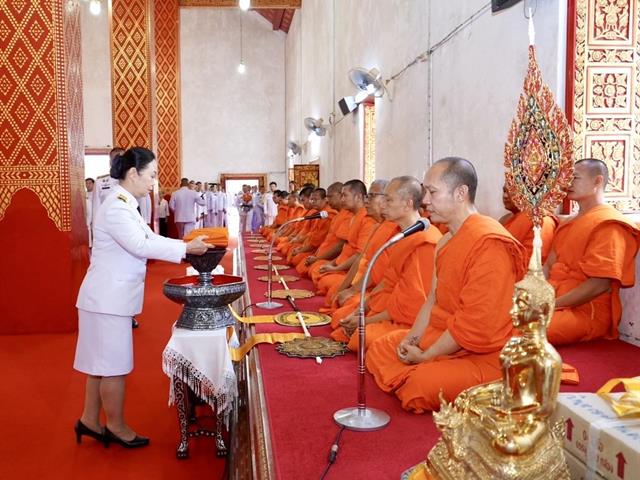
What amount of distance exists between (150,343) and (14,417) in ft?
5.66

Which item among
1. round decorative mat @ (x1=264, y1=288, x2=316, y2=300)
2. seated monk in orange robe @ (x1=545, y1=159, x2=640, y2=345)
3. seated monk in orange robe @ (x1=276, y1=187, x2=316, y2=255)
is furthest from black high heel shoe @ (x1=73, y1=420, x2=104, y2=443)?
seated monk in orange robe @ (x1=276, y1=187, x2=316, y2=255)

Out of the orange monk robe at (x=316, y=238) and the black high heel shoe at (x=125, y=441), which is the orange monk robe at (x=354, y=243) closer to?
the orange monk robe at (x=316, y=238)

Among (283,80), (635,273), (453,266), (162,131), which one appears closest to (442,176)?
(453,266)

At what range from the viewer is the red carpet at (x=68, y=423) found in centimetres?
302

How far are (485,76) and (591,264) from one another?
2031mm

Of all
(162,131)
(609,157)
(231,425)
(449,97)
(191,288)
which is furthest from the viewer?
(162,131)

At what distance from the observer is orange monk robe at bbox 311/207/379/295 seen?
17.6 ft

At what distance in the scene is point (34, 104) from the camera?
223 inches

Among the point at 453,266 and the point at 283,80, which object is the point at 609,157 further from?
the point at 283,80

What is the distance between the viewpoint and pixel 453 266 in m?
2.70

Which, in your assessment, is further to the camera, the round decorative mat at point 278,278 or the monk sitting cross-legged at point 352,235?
the round decorative mat at point 278,278

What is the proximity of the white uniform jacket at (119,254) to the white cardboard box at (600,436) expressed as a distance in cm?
216

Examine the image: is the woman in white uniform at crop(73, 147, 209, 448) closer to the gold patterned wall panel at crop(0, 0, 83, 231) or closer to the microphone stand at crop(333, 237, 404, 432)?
the microphone stand at crop(333, 237, 404, 432)

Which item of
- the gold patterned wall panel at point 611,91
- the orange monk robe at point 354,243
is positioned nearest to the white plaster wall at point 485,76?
the gold patterned wall panel at point 611,91
